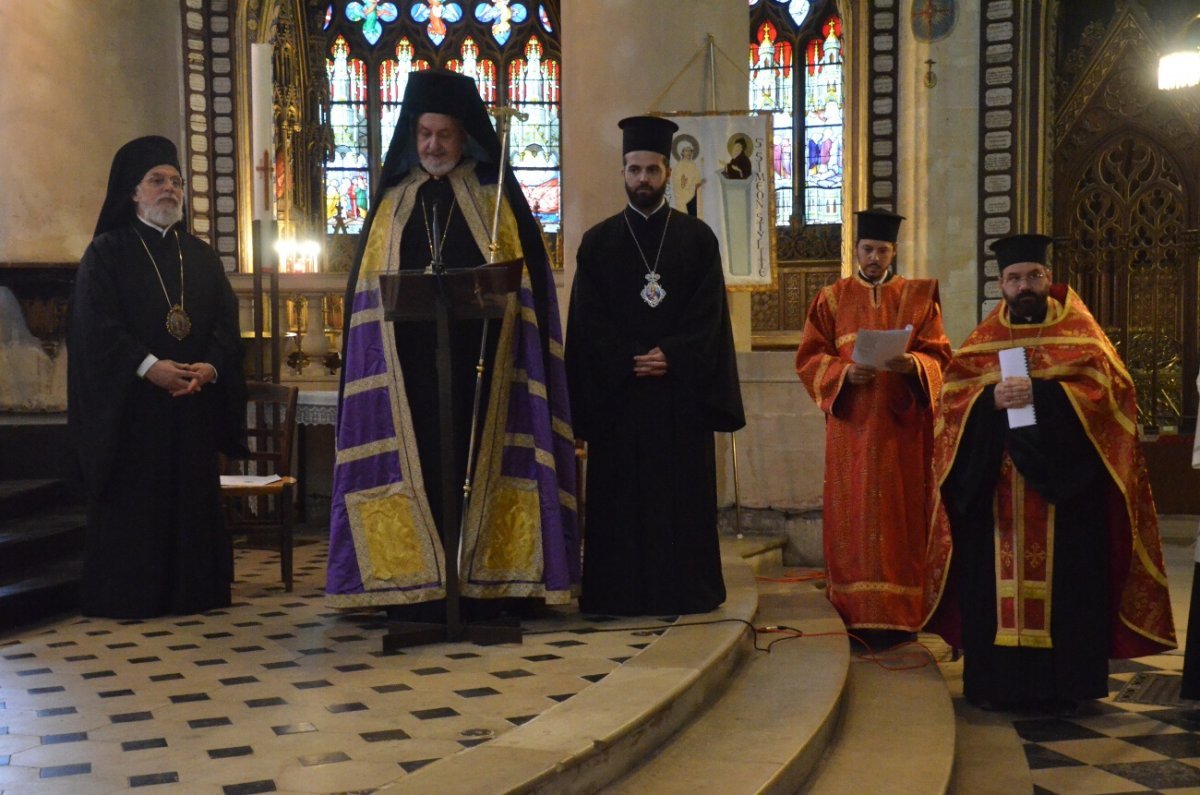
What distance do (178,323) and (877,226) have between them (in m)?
3.13

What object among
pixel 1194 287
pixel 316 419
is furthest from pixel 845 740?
pixel 1194 287

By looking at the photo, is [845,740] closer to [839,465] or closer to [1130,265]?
[839,465]

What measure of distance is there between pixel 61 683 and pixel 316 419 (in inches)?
147

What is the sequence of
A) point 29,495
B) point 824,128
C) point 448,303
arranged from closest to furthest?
point 448,303, point 29,495, point 824,128

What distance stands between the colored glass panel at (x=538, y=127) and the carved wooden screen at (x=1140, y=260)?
29.0 ft

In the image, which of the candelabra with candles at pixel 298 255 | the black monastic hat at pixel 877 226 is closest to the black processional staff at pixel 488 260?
the black monastic hat at pixel 877 226

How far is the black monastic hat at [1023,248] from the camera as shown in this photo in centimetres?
529

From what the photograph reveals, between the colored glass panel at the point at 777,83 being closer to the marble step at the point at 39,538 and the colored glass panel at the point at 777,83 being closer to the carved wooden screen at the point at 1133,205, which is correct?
the carved wooden screen at the point at 1133,205

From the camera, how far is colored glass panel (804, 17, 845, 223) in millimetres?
19641

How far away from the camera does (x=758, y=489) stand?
830 cm

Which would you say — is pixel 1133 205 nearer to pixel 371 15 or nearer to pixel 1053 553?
pixel 1053 553

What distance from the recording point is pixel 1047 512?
5.25 m

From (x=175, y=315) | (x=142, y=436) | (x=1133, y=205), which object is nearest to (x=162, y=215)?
Answer: (x=175, y=315)

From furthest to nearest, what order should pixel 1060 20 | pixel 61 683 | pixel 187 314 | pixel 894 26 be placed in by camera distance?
pixel 894 26 < pixel 1060 20 < pixel 187 314 < pixel 61 683
